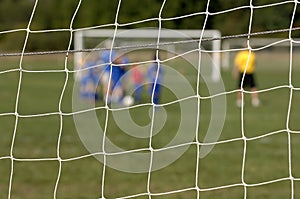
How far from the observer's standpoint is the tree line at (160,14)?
378 cm

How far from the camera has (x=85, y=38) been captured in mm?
16297

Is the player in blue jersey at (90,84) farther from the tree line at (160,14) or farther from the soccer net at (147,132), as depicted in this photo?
the tree line at (160,14)

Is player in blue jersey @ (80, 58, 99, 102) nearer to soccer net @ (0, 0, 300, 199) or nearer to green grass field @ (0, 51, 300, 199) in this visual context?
soccer net @ (0, 0, 300, 199)

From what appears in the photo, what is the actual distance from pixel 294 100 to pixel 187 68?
365 centimetres

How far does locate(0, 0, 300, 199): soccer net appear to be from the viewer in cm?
360

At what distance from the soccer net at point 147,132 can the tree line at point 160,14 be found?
2 cm

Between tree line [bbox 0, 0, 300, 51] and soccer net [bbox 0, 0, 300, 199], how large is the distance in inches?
0.9

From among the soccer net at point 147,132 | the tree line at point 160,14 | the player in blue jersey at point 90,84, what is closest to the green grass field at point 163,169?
the soccer net at point 147,132

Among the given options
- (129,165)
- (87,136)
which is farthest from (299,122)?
(129,165)

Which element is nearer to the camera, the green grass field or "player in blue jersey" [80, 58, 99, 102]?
the green grass field

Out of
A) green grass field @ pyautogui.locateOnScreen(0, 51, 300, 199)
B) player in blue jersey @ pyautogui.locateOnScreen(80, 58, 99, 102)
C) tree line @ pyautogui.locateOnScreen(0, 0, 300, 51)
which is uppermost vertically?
player in blue jersey @ pyautogui.locateOnScreen(80, 58, 99, 102)

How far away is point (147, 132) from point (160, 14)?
4.47 meters

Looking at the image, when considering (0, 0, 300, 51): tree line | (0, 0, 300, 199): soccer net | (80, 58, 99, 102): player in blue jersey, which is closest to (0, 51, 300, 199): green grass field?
(0, 0, 300, 199): soccer net

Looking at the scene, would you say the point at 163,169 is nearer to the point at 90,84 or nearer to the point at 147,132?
the point at 147,132
